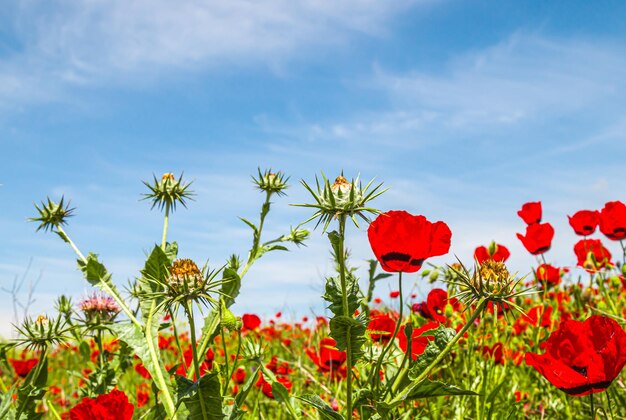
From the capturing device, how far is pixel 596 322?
6.17 ft

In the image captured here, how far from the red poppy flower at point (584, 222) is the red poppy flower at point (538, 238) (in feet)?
1.29

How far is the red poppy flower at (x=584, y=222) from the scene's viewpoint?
434 centimetres

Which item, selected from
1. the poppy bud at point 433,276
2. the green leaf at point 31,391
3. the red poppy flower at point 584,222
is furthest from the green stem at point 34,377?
the red poppy flower at point 584,222

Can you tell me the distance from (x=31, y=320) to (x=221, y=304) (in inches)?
35.1

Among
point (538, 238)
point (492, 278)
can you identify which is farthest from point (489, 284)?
point (538, 238)

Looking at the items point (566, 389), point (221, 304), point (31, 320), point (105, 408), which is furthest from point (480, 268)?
point (31, 320)

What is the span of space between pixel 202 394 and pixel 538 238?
9.75 feet

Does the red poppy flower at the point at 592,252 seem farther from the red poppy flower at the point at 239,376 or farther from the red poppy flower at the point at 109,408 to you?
the red poppy flower at the point at 109,408

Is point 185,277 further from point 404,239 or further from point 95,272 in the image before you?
point 95,272

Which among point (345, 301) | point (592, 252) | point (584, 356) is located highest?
point (592, 252)

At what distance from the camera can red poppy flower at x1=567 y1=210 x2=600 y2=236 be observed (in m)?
4.34

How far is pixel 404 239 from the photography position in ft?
5.95

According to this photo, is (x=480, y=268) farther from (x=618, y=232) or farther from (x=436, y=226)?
(x=618, y=232)

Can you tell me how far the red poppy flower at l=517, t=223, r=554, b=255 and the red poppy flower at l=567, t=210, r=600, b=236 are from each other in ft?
1.29
